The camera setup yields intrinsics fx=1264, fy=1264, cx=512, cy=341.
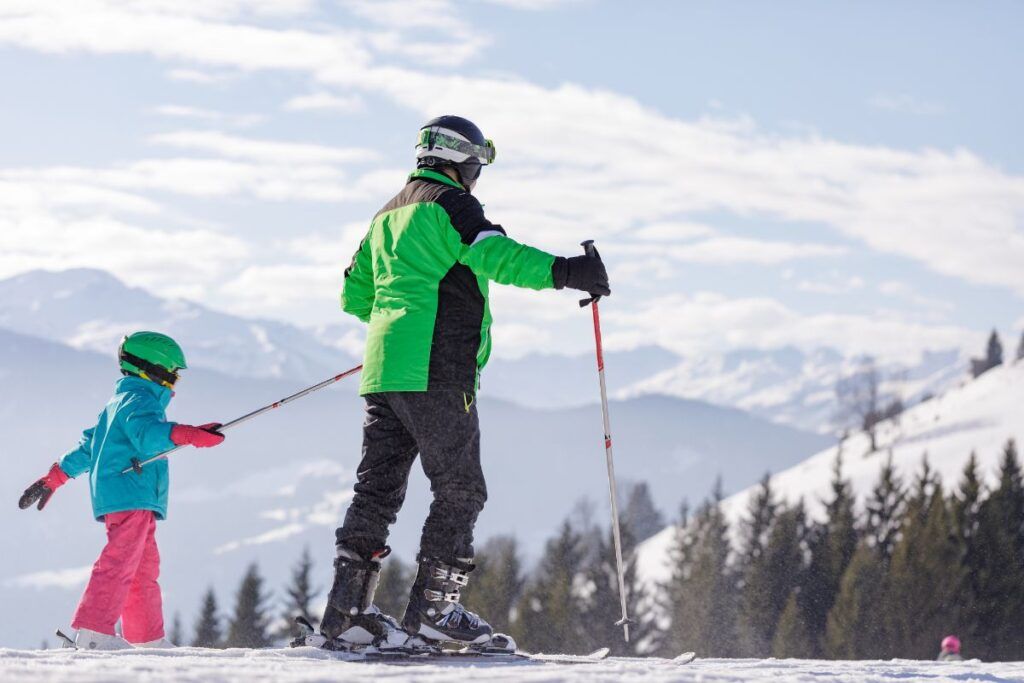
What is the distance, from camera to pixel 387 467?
6453mm

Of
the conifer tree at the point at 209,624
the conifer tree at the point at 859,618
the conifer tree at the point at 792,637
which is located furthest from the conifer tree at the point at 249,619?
the conifer tree at the point at 859,618

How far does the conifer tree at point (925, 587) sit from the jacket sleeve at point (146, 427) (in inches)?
2018

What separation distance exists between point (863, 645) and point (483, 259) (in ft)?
171

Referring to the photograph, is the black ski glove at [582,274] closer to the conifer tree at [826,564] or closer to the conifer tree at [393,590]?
the conifer tree at [393,590]

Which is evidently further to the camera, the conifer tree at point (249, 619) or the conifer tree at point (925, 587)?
the conifer tree at point (249, 619)

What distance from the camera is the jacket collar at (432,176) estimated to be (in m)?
6.53

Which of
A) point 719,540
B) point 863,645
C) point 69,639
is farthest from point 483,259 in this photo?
point 719,540

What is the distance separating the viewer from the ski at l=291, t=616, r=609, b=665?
5.93 metres

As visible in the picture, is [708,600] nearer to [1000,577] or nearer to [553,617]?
[553,617]

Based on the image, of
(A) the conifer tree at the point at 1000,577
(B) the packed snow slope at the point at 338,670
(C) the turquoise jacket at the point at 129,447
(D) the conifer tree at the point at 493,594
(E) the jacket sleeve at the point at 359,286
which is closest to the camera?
(B) the packed snow slope at the point at 338,670

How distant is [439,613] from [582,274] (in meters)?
1.83

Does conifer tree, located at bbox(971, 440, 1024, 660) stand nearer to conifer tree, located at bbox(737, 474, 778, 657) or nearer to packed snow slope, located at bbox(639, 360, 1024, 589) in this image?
conifer tree, located at bbox(737, 474, 778, 657)

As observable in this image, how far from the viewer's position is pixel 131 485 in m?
7.40

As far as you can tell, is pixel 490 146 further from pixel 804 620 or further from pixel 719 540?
pixel 719 540
